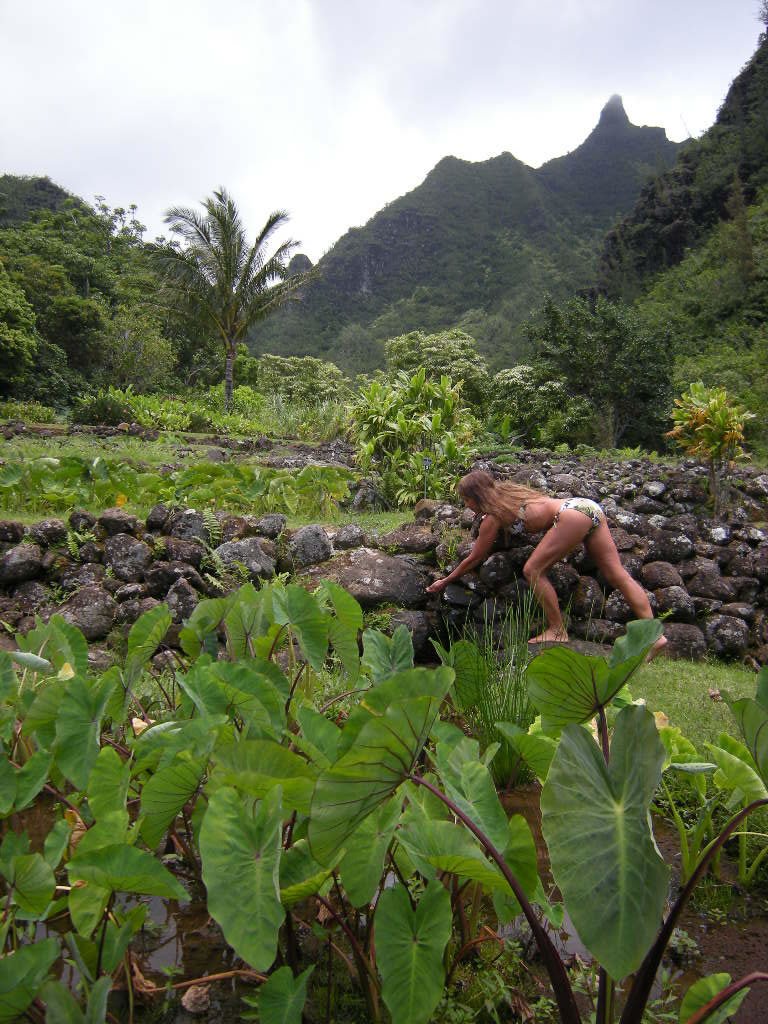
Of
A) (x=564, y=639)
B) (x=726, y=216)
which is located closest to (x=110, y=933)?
(x=564, y=639)

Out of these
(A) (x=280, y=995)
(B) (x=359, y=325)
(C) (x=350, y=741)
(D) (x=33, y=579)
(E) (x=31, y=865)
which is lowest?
(D) (x=33, y=579)

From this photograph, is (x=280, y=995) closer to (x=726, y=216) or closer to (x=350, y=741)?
(x=350, y=741)

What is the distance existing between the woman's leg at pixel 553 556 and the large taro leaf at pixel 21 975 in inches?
113

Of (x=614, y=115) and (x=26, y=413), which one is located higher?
(x=614, y=115)

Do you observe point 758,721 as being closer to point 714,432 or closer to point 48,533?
point 48,533

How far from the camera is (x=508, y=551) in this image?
13.1 ft

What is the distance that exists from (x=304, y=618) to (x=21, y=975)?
72 cm

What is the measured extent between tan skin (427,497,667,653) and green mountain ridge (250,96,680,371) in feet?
82.9

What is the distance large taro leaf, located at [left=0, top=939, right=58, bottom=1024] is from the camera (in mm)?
681

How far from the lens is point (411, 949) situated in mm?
767

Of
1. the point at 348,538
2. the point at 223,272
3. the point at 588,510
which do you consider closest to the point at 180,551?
the point at 348,538

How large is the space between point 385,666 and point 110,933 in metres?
0.59

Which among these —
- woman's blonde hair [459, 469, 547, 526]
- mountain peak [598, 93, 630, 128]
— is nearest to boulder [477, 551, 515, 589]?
woman's blonde hair [459, 469, 547, 526]

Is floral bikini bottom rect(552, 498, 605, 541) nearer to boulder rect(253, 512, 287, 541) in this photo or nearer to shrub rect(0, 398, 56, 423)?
boulder rect(253, 512, 287, 541)
